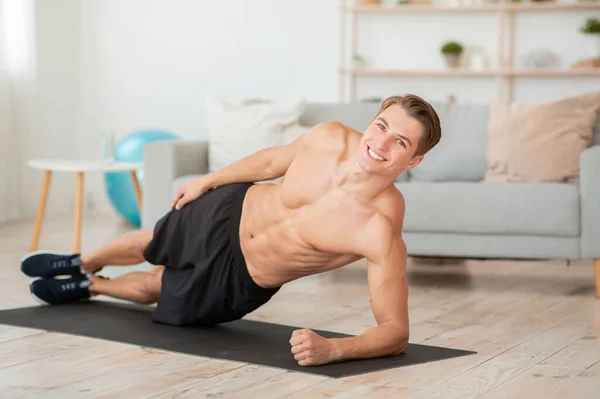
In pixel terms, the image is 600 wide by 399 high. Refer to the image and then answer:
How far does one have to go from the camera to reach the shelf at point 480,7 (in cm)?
600

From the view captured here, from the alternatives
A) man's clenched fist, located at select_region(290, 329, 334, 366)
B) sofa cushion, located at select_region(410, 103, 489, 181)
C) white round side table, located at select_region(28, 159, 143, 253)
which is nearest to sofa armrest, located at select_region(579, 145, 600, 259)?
sofa cushion, located at select_region(410, 103, 489, 181)

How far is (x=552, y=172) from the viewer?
13.5 ft

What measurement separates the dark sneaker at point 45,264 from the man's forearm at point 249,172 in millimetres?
608

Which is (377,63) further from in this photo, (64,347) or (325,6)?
(64,347)

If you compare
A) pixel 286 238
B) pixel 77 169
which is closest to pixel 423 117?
pixel 286 238

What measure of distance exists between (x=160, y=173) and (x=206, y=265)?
1540mm

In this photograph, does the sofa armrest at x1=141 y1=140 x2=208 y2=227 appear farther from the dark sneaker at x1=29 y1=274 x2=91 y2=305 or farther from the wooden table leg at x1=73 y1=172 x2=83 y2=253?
the dark sneaker at x1=29 y1=274 x2=91 y2=305

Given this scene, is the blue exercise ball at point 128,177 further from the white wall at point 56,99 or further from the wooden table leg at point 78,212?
the wooden table leg at point 78,212

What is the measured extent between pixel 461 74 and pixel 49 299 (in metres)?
3.74

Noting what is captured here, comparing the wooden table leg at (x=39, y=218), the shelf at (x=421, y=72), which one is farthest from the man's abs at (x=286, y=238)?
the shelf at (x=421, y=72)

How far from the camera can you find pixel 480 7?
6141 millimetres

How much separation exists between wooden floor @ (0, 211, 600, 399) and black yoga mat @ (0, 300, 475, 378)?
0.16 feet

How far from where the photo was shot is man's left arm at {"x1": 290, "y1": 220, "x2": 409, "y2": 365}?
8.21 ft

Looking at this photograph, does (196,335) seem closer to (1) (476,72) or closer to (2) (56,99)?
(1) (476,72)
